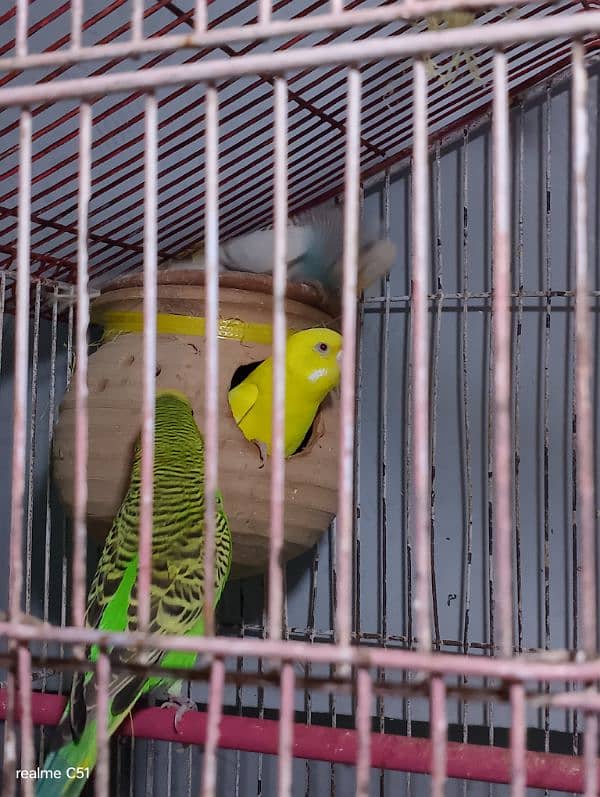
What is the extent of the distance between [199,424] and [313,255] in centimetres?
29

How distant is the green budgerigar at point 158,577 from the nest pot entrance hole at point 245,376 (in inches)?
3.5

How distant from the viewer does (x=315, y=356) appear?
2.90ft

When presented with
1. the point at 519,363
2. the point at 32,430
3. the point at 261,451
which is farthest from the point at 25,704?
the point at 519,363

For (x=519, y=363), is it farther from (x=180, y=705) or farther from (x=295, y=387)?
(x=180, y=705)

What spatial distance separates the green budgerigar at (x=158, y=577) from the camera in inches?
25.7

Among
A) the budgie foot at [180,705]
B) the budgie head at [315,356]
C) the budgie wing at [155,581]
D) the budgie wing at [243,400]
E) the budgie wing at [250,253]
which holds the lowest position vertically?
the budgie foot at [180,705]

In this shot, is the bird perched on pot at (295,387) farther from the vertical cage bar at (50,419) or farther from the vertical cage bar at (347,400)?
the vertical cage bar at (347,400)

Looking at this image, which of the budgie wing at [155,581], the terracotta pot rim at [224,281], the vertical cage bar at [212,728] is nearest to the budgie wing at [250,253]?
the terracotta pot rim at [224,281]

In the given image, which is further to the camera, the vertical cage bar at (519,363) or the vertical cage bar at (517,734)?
the vertical cage bar at (519,363)

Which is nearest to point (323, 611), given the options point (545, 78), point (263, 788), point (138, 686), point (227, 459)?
point (263, 788)

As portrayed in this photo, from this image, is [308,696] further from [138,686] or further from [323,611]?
[138,686]

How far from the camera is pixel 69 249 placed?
103 centimetres

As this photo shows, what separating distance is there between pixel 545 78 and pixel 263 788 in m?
1.00

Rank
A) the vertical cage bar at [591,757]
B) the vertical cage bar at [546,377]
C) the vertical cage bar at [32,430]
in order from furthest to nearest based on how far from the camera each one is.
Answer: the vertical cage bar at [546,377] → the vertical cage bar at [32,430] → the vertical cage bar at [591,757]
